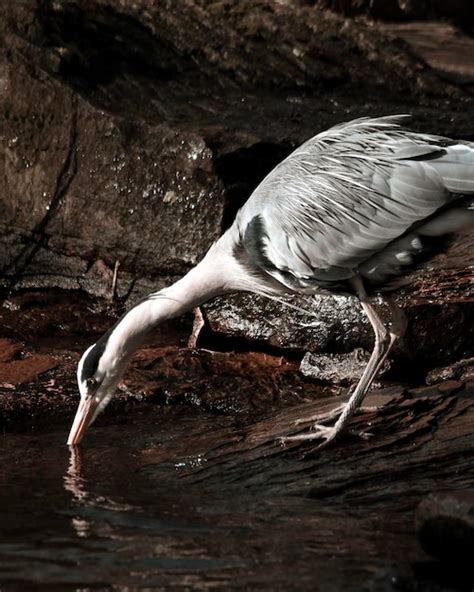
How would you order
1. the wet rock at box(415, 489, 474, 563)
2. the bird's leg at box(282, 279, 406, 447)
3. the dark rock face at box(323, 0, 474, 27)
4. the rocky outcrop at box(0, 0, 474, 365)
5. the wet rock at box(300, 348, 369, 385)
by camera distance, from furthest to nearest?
the dark rock face at box(323, 0, 474, 27) → the rocky outcrop at box(0, 0, 474, 365) → the wet rock at box(300, 348, 369, 385) → the bird's leg at box(282, 279, 406, 447) → the wet rock at box(415, 489, 474, 563)

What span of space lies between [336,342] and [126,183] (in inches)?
78.8

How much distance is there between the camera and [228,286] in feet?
22.9

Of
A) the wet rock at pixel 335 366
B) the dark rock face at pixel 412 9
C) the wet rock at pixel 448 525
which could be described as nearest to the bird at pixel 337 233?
the wet rock at pixel 335 366

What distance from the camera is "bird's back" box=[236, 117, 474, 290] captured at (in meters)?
6.46

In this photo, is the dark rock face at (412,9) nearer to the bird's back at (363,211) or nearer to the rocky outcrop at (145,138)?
the rocky outcrop at (145,138)

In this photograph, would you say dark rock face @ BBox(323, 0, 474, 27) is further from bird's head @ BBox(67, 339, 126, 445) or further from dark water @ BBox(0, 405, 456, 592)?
dark water @ BBox(0, 405, 456, 592)

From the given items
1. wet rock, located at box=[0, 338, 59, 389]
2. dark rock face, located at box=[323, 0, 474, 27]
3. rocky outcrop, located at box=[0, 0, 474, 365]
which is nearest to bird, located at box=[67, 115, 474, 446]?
wet rock, located at box=[0, 338, 59, 389]

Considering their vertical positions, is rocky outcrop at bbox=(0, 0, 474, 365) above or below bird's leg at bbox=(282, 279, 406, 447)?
above

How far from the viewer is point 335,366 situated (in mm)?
7777

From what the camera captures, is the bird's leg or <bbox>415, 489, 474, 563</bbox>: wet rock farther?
the bird's leg

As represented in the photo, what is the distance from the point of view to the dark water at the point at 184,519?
4746mm

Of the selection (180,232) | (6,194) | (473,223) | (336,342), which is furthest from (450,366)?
(6,194)

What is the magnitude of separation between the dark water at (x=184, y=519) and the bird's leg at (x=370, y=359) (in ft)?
0.51

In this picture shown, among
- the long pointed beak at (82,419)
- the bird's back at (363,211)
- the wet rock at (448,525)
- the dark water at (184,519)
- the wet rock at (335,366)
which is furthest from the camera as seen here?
the wet rock at (335,366)
